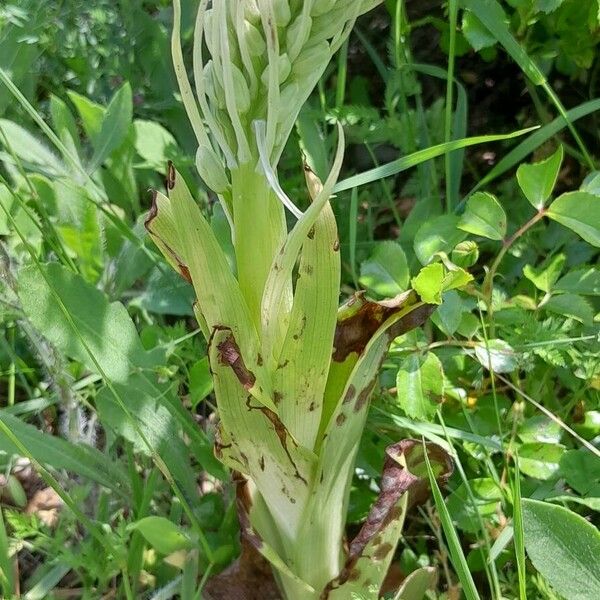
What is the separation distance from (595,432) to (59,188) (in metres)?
0.74

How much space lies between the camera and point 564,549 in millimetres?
632

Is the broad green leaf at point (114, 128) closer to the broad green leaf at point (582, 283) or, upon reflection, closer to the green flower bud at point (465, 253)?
the green flower bud at point (465, 253)

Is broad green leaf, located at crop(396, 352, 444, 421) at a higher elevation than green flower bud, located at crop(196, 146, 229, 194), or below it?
below

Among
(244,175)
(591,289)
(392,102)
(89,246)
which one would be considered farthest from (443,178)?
(244,175)

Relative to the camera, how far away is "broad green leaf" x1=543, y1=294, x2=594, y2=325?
81cm

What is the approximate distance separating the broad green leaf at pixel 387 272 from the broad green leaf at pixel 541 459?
0.22 metres

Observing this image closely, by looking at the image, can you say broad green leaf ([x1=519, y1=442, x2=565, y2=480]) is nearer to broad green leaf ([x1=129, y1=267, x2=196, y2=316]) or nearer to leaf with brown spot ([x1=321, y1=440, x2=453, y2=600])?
leaf with brown spot ([x1=321, y1=440, x2=453, y2=600])

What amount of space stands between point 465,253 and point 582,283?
5.4 inches

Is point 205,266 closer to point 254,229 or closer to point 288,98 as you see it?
point 254,229

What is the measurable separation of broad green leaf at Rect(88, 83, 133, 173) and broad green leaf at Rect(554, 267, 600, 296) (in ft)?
2.04

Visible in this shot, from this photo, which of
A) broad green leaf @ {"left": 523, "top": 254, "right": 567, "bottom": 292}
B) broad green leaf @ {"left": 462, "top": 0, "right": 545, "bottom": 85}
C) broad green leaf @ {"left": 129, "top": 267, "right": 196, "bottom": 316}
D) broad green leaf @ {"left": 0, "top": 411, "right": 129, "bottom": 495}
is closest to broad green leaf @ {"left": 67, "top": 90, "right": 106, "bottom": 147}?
broad green leaf @ {"left": 129, "top": 267, "right": 196, "bottom": 316}

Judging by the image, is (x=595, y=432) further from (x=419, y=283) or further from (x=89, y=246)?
(x=89, y=246)

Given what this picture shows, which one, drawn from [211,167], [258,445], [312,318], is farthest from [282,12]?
[258,445]

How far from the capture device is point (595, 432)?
0.87 metres
